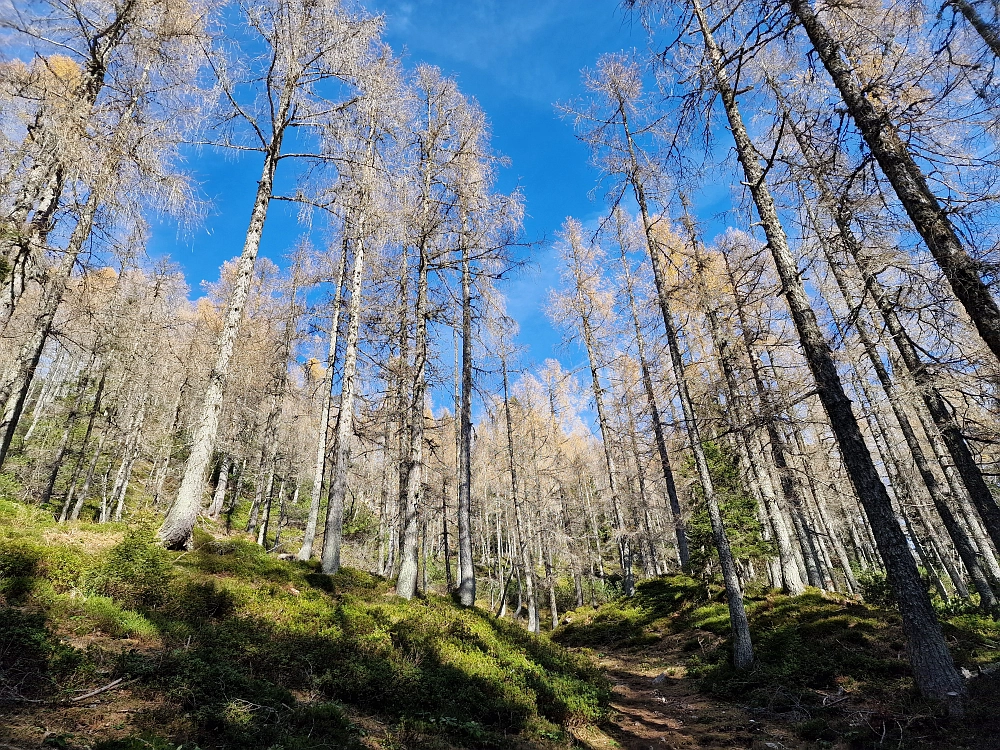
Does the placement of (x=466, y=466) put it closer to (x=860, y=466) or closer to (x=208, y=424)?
(x=208, y=424)

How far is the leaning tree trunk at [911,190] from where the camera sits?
4.89m

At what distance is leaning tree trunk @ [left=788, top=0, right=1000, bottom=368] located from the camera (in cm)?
489

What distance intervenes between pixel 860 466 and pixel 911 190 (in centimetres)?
367

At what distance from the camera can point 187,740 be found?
3.32 meters

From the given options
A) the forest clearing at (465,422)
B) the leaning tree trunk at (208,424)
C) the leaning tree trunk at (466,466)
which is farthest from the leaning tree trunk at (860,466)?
the leaning tree trunk at (208,424)

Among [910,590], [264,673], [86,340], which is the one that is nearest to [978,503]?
[910,590]

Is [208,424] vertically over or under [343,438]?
under

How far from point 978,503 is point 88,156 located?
55.8 ft

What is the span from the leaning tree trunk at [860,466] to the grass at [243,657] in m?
4.61

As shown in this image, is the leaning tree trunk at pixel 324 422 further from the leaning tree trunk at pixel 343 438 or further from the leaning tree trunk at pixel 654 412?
the leaning tree trunk at pixel 654 412

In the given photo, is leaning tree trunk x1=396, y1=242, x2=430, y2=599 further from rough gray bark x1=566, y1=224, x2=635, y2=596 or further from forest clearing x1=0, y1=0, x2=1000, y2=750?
rough gray bark x1=566, y1=224, x2=635, y2=596

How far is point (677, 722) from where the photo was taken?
766 cm

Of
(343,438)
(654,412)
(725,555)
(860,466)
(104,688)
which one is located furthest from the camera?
(654,412)

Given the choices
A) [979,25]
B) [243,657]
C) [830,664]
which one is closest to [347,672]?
[243,657]
